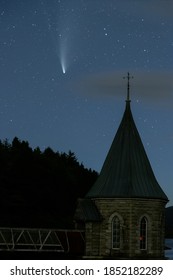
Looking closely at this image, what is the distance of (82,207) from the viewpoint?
4988 centimetres

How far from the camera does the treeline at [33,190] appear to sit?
8281cm

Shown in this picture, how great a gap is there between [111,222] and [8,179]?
3839 centimetres

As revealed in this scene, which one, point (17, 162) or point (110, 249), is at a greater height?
point (17, 162)

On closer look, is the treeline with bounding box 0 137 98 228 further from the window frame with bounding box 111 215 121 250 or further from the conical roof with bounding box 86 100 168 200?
the window frame with bounding box 111 215 121 250

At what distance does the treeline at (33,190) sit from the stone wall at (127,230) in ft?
101

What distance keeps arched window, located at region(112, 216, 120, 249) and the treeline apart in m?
31.4

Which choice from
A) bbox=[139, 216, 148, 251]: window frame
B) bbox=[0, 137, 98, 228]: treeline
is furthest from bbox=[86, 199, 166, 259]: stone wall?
bbox=[0, 137, 98, 228]: treeline

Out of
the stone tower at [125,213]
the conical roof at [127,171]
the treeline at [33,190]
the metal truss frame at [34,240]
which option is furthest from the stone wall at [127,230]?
the treeline at [33,190]

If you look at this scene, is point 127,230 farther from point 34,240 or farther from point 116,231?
point 34,240

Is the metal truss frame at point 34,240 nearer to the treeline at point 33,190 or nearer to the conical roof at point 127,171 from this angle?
the conical roof at point 127,171
